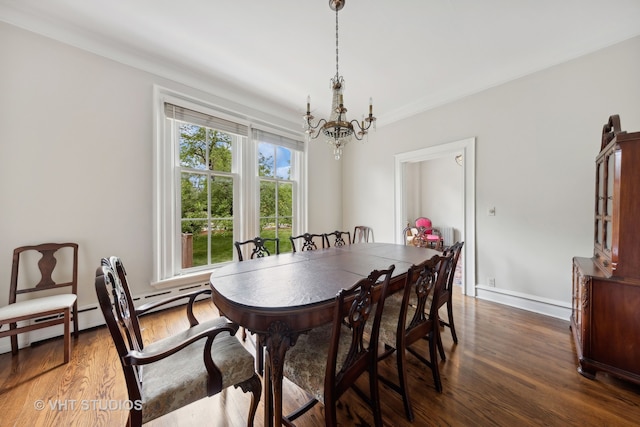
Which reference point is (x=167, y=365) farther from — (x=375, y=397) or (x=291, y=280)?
(x=375, y=397)

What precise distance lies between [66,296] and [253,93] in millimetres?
3005

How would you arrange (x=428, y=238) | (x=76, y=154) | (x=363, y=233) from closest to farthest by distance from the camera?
(x=76, y=154)
(x=363, y=233)
(x=428, y=238)

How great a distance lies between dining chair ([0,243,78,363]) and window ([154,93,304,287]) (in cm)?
69

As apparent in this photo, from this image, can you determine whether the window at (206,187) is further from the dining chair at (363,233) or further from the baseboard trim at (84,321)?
the dining chair at (363,233)

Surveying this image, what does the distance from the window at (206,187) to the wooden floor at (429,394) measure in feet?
3.47

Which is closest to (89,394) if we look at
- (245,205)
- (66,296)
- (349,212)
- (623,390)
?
(66,296)

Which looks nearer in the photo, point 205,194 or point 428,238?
point 205,194

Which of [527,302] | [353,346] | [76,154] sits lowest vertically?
[527,302]

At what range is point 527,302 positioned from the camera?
269 centimetres

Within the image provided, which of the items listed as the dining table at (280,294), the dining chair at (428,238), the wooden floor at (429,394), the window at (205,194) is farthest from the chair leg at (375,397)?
the dining chair at (428,238)

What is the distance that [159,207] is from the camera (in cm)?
269

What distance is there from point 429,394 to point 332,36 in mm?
2997

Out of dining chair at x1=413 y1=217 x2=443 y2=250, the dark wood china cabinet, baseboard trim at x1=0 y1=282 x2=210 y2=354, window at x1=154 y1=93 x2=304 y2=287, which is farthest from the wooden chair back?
dining chair at x1=413 y1=217 x2=443 y2=250

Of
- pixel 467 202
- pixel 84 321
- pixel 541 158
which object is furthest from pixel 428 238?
pixel 84 321
